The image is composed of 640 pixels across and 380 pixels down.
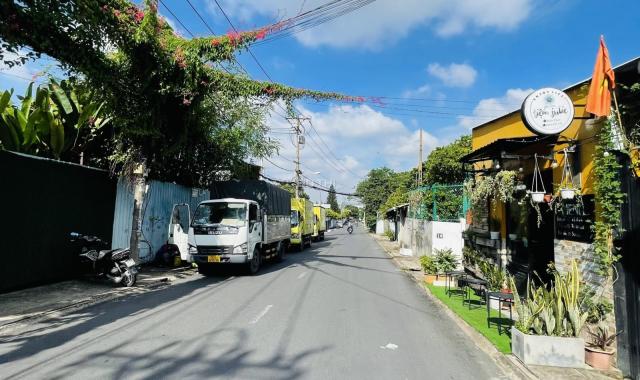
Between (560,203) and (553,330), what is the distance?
9.29 feet

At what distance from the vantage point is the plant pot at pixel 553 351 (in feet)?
18.4

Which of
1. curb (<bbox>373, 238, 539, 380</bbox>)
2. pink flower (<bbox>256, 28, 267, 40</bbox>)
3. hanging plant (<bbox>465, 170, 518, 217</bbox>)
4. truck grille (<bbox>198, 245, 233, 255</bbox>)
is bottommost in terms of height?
curb (<bbox>373, 238, 539, 380</bbox>)

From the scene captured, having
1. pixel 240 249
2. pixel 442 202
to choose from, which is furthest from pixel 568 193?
pixel 442 202

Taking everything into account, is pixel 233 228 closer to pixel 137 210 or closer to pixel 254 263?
pixel 254 263

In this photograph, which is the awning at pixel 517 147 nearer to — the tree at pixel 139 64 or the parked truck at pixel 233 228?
the tree at pixel 139 64

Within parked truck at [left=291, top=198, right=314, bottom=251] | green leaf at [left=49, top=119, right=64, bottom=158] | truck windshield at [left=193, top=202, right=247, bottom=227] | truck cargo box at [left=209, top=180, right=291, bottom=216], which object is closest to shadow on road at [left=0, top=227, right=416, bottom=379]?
truck windshield at [left=193, top=202, right=247, bottom=227]

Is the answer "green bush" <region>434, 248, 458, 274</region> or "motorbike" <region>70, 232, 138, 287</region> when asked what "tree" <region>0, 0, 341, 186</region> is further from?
"green bush" <region>434, 248, 458, 274</region>

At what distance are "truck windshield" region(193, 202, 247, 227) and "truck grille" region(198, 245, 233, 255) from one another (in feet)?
2.55

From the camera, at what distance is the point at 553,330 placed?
5.83m

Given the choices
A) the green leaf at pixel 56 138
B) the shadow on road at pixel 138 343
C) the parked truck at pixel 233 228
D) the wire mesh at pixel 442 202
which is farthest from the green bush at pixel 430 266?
the green leaf at pixel 56 138

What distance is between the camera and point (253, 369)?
16.8 ft

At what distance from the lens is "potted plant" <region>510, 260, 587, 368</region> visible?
5625 mm

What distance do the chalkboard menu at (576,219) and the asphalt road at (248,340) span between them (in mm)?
2691

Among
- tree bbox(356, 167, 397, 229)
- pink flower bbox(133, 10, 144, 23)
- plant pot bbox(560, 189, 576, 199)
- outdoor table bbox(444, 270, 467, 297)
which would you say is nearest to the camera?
plant pot bbox(560, 189, 576, 199)
